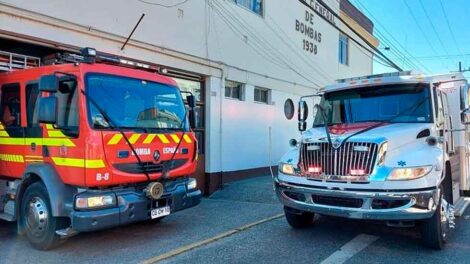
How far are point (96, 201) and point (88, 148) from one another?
0.73 m

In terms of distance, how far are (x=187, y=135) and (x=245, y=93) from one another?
22.1 ft

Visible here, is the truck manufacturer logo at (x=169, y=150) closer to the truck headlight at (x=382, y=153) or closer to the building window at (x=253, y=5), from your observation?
the truck headlight at (x=382, y=153)

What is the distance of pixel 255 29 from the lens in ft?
48.9

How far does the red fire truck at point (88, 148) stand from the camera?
6.19 m

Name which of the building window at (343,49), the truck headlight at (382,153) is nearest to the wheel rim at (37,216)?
the truck headlight at (382,153)

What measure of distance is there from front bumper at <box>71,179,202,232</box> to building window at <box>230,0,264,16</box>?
8385 millimetres

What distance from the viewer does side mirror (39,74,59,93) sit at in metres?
6.16

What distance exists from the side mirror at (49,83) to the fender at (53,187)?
3.80 feet

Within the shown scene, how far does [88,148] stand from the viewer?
6.13 metres

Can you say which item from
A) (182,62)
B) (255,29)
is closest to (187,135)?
(182,62)

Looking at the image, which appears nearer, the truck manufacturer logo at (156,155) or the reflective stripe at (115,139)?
the reflective stripe at (115,139)

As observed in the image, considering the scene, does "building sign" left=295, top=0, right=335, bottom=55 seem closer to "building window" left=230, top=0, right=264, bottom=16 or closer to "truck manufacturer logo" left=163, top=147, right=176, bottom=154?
"building window" left=230, top=0, right=264, bottom=16

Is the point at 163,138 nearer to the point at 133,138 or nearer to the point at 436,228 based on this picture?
the point at 133,138

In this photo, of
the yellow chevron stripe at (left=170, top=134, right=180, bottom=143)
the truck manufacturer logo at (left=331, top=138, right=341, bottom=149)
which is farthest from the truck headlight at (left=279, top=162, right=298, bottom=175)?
the yellow chevron stripe at (left=170, top=134, right=180, bottom=143)
